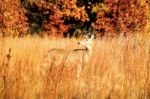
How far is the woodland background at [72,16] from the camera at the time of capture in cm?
2162

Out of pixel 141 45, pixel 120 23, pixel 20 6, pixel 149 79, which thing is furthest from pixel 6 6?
pixel 149 79

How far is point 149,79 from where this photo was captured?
5.09 meters

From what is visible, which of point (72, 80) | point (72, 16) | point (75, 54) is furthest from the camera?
point (72, 16)

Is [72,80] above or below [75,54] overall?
above

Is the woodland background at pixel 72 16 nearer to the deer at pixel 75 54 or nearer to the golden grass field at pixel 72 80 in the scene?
the deer at pixel 75 54

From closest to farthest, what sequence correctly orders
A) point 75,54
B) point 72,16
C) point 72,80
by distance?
point 72,80
point 75,54
point 72,16

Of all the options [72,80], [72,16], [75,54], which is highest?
[72,80]

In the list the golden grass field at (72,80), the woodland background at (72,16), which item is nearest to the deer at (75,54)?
the golden grass field at (72,80)

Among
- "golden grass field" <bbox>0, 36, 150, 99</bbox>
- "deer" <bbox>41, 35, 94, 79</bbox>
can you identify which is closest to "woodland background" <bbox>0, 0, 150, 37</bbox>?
"deer" <bbox>41, 35, 94, 79</bbox>

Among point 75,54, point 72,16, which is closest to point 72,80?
point 75,54

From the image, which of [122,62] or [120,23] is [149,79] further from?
A: [120,23]

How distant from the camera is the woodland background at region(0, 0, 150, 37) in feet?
70.9

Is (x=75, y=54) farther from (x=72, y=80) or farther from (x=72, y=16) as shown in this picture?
(x=72, y=16)

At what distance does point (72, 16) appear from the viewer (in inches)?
956
